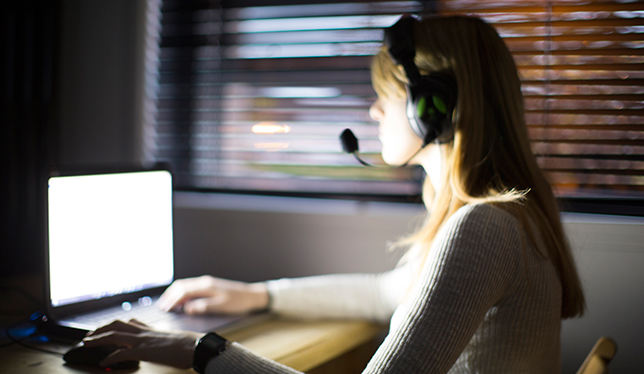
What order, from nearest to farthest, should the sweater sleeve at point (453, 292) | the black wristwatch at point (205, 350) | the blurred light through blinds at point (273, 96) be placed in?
the sweater sleeve at point (453, 292)
the black wristwatch at point (205, 350)
the blurred light through blinds at point (273, 96)

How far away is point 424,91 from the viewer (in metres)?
0.89

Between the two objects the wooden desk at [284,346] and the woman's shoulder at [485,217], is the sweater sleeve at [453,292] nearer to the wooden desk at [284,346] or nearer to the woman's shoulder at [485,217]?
the woman's shoulder at [485,217]

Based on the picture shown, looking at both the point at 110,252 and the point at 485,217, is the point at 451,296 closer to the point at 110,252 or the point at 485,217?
the point at 485,217

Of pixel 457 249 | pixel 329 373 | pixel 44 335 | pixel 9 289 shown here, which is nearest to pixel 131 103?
pixel 9 289

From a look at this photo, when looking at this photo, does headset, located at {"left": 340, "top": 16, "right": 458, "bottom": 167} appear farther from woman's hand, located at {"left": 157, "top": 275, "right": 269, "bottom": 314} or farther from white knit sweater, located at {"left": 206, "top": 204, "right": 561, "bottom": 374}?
woman's hand, located at {"left": 157, "top": 275, "right": 269, "bottom": 314}

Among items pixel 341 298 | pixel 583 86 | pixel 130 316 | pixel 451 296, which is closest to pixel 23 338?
pixel 130 316

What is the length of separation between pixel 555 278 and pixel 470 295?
0.75ft

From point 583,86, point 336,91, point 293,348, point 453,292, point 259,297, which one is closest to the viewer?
point 453,292

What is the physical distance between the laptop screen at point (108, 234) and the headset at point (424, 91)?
2.21 ft

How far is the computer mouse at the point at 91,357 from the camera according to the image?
33.4 inches

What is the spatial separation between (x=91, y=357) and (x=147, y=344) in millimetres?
93

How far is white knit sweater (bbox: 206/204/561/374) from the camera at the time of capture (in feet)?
2.26

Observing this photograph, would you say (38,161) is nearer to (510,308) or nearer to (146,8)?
(146,8)

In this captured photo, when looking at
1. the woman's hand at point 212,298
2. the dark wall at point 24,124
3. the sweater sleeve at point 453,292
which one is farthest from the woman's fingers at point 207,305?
the dark wall at point 24,124
